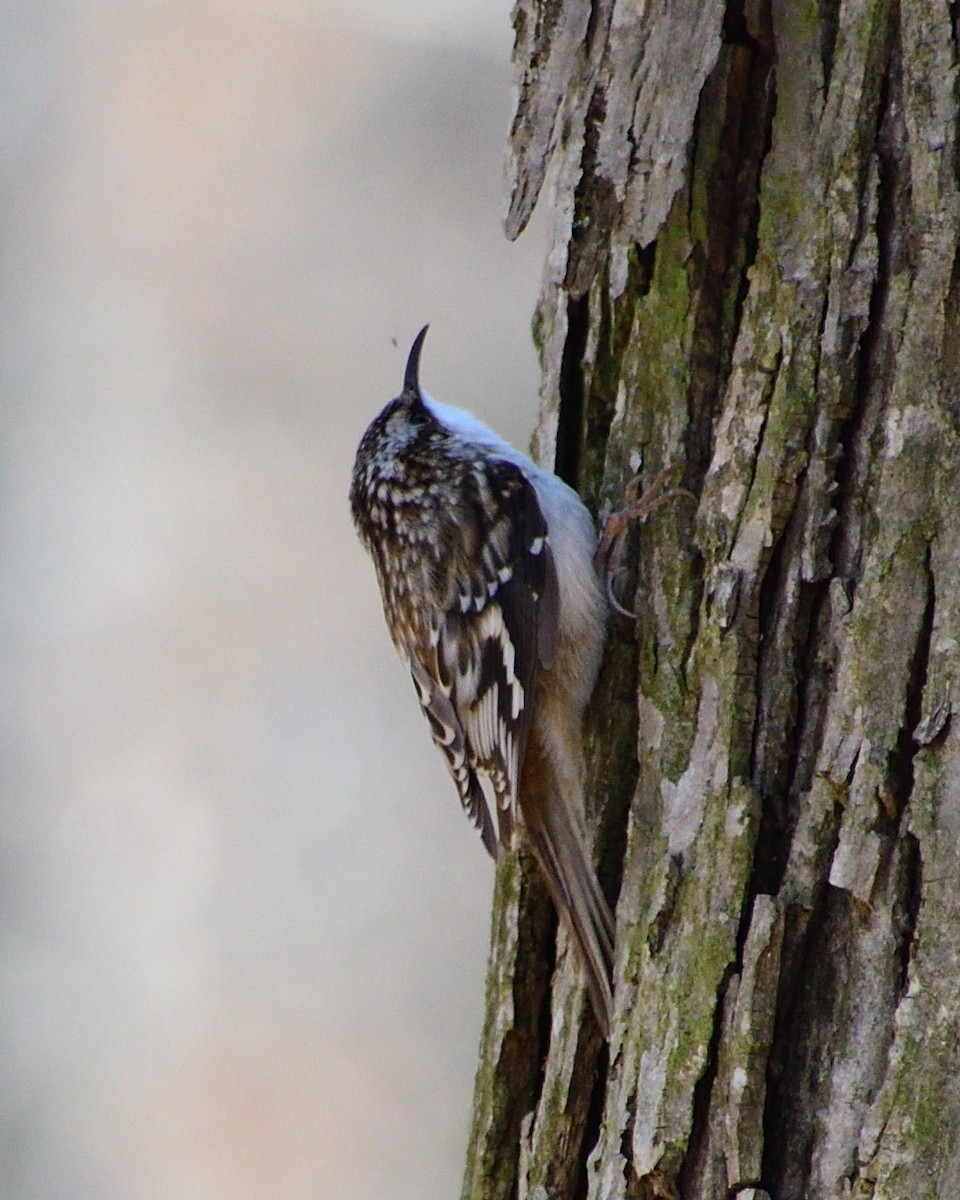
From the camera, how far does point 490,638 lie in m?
2.70

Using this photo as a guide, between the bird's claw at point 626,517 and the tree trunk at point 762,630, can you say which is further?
the bird's claw at point 626,517

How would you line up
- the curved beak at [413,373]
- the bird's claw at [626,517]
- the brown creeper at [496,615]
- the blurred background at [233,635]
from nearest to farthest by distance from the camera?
the bird's claw at [626,517] → the brown creeper at [496,615] → the curved beak at [413,373] → the blurred background at [233,635]

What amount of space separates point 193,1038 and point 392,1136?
568mm

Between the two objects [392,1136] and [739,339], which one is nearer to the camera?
[739,339]

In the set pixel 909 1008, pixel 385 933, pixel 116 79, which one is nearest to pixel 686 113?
pixel 909 1008

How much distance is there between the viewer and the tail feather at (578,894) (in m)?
2.05

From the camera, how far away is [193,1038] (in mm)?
3982

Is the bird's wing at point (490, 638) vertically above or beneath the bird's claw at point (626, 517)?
beneath

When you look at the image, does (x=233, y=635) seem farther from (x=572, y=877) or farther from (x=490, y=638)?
(x=572, y=877)

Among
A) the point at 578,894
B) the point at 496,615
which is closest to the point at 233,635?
the point at 496,615

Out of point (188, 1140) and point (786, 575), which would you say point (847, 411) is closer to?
point (786, 575)

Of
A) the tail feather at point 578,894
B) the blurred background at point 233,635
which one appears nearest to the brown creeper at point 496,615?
the tail feather at point 578,894

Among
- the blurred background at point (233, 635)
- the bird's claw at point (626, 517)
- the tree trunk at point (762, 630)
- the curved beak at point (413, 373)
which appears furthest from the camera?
the blurred background at point (233, 635)

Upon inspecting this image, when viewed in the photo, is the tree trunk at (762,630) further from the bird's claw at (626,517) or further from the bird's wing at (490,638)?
the bird's wing at (490,638)
